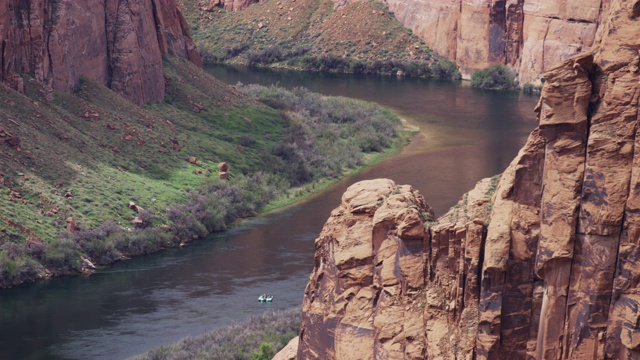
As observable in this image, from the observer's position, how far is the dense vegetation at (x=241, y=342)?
4231cm

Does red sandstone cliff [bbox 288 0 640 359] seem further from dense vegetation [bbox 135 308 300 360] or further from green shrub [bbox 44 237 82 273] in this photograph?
green shrub [bbox 44 237 82 273]

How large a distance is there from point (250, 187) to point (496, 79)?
208ft

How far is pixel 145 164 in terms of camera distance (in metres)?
76.4

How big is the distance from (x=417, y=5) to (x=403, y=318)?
5260 inches

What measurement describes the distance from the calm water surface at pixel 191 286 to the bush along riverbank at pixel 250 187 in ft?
3.44

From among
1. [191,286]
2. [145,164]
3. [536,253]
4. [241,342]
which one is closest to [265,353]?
[241,342]

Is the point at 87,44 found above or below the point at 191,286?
above

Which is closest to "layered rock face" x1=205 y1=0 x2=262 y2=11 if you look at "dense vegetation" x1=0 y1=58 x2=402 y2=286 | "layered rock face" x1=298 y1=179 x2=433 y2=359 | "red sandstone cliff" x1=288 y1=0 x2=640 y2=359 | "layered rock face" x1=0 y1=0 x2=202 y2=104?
"dense vegetation" x1=0 y1=58 x2=402 y2=286

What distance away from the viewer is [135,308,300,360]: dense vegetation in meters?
42.3

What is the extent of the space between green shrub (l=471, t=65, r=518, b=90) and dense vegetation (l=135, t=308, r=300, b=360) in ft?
295

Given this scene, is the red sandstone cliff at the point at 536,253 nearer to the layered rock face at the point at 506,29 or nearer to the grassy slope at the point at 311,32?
the layered rock face at the point at 506,29

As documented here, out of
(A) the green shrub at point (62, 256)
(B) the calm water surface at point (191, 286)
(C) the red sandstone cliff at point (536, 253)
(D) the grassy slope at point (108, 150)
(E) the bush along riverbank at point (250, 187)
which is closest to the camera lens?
(C) the red sandstone cliff at point (536, 253)

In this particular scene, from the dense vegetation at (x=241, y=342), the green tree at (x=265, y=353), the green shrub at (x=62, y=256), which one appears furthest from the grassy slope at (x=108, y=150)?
the green tree at (x=265, y=353)

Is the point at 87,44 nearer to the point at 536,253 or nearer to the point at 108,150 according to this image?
the point at 108,150
